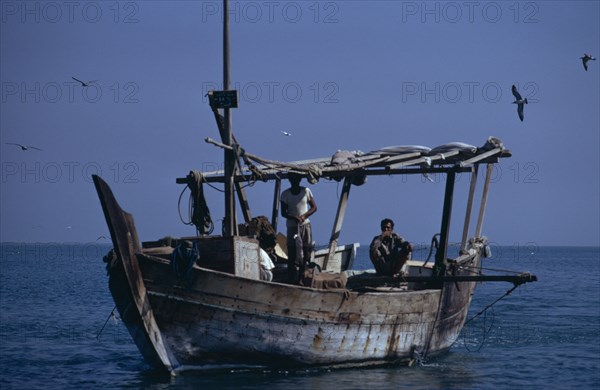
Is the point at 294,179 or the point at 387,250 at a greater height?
the point at 294,179

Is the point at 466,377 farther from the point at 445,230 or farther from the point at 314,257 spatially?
the point at 314,257

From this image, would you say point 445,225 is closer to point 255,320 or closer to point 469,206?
point 469,206

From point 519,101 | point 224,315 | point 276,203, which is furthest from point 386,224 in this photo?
point 519,101

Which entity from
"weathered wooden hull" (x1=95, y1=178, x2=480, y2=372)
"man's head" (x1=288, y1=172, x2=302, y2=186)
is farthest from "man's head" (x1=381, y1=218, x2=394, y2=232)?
"man's head" (x1=288, y1=172, x2=302, y2=186)

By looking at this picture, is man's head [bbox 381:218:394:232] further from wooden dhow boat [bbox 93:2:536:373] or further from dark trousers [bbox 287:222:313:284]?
dark trousers [bbox 287:222:313:284]

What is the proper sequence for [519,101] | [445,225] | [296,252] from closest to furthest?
[296,252] → [445,225] → [519,101]

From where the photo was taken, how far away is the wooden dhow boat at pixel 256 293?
51.3 ft

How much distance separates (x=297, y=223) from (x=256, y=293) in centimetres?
189

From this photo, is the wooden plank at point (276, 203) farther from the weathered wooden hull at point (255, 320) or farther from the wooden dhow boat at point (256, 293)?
the weathered wooden hull at point (255, 320)

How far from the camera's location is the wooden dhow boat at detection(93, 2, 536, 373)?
15.6 metres

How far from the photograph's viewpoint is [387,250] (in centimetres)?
1881

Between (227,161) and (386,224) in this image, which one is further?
(386,224)

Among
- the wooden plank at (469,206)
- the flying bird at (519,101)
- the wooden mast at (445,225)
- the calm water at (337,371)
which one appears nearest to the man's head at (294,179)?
the wooden mast at (445,225)

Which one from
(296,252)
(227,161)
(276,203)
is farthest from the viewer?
(276,203)
